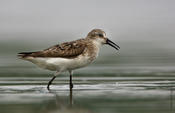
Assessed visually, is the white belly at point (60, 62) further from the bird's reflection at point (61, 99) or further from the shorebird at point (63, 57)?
the bird's reflection at point (61, 99)

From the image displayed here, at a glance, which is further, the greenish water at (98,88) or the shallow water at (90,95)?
the greenish water at (98,88)

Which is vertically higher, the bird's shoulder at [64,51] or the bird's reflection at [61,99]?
the bird's shoulder at [64,51]

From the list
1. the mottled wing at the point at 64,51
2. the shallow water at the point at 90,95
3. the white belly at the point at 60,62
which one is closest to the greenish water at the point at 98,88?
the shallow water at the point at 90,95

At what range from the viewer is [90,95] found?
1044 cm

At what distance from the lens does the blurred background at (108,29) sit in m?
16.3

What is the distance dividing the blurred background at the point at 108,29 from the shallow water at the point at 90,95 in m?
1.90

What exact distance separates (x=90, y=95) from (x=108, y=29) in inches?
480

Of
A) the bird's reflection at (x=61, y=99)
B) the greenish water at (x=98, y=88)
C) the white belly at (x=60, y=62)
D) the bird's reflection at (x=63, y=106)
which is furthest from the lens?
the white belly at (x=60, y=62)

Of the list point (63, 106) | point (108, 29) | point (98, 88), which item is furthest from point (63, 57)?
point (108, 29)

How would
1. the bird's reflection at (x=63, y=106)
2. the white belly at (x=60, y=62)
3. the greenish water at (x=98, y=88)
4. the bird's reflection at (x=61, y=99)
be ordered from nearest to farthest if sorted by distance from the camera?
1. the bird's reflection at (x=63, y=106)
2. the greenish water at (x=98, y=88)
3. the bird's reflection at (x=61, y=99)
4. the white belly at (x=60, y=62)

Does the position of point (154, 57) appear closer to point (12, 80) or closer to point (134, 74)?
point (134, 74)

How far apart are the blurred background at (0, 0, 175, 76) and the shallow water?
190 centimetres

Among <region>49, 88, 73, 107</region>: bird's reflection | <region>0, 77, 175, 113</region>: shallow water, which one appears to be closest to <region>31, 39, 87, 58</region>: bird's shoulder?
<region>0, 77, 175, 113</region>: shallow water

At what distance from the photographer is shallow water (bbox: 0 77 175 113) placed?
9.20 m
